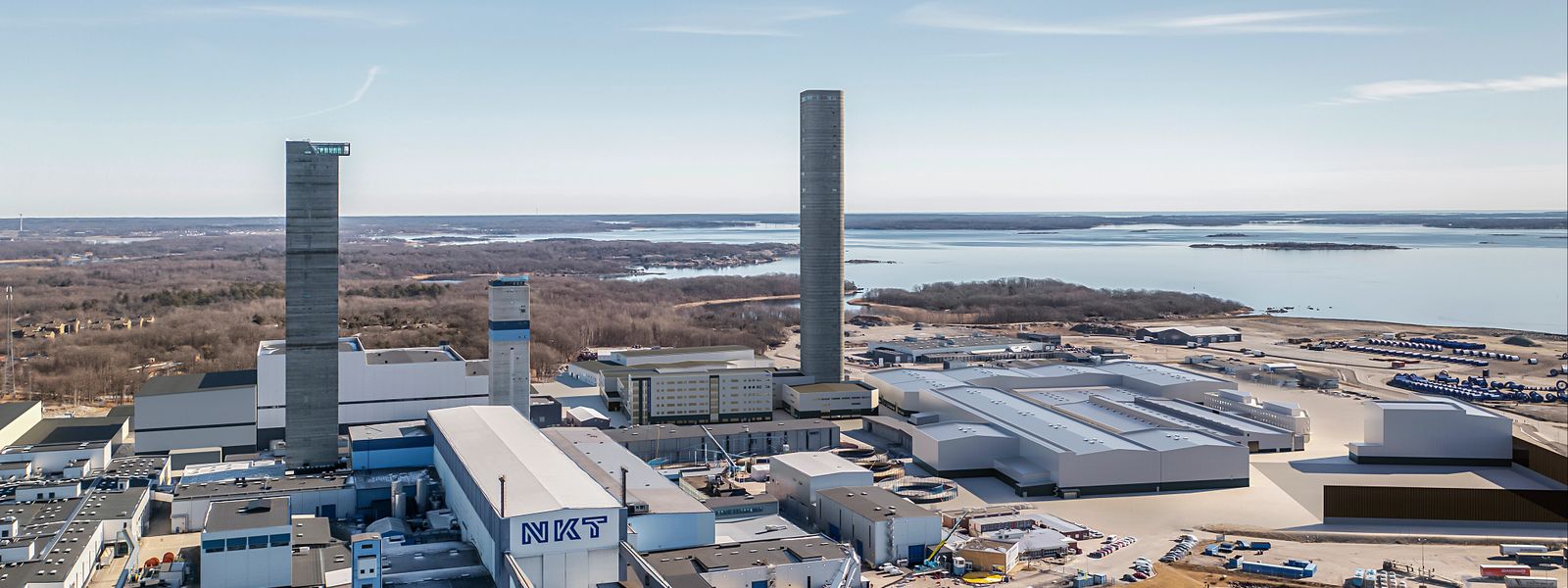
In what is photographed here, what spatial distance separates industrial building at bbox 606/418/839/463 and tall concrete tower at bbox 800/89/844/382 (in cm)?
541

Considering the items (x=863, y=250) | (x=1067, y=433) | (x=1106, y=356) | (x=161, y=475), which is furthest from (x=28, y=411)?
(x=863, y=250)

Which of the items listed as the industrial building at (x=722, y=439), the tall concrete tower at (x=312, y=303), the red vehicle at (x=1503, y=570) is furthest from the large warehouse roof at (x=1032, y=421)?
the tall concrete tower at (x=312, y=303)

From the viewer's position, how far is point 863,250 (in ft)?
436

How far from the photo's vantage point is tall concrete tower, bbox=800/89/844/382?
31.3 m

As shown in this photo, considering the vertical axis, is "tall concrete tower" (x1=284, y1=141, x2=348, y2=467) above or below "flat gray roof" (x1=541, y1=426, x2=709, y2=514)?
above

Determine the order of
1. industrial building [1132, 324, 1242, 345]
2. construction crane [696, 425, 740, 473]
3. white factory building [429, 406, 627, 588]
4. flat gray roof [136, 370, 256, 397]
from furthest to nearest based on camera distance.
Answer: industrial building [1132, 324, 1242, 345]
flat gray roof [136, 370, 256, 397]
construction crane [696, 425, 740, 473]
white factory building [429, 406, 627, 588]

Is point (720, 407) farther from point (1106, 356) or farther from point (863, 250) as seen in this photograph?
point (863, 250)

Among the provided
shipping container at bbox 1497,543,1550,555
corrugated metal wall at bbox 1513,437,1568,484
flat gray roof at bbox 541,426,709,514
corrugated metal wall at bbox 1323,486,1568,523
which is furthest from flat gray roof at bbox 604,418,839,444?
corrugated metal wall at bbox 1513,437,1568,484

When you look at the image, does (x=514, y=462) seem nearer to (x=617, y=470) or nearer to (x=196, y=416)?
(x=617, y=470)

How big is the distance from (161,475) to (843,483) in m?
12.9

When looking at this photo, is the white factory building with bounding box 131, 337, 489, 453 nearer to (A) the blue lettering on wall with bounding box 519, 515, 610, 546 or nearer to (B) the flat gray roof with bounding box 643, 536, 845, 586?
(A) the blue lettering on wall with bounding box 519, 515, 610, 546

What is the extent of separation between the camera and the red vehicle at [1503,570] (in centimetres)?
1579

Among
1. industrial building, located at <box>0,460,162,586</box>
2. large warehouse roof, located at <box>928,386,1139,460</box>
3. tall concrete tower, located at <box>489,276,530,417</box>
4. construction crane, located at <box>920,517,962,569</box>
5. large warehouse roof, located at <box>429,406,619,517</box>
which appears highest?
tall concrete tower, located at <box>489,276,530,417</box>

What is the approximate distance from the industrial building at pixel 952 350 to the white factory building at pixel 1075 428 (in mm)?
5880
